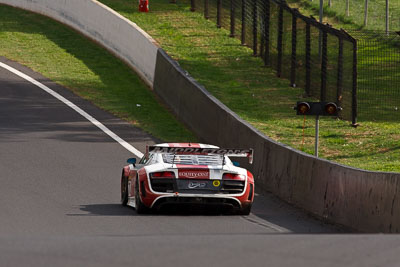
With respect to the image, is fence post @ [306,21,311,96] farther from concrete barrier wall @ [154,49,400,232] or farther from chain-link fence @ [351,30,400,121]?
concrete barrier wall @ [154,49,400,232]

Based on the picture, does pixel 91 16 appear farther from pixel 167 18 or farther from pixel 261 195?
pixel 261 195

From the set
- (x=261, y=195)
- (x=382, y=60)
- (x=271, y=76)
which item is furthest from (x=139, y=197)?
(x=271, y=76)

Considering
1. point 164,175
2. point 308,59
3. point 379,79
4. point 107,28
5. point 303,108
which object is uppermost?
point 107,28

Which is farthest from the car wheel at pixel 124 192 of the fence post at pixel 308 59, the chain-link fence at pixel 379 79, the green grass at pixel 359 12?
the green grass at pixel 359 12

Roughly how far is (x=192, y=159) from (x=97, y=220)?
1992 mm

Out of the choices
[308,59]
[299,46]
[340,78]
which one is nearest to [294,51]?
[299,46]

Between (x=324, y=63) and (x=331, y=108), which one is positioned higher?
(x=324, y=63)

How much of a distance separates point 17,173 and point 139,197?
511 centimetres

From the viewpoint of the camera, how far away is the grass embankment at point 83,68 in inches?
1155

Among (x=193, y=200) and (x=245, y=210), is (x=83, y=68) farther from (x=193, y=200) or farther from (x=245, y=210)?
(x=193, y=200)

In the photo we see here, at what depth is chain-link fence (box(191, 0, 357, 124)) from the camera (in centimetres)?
2754

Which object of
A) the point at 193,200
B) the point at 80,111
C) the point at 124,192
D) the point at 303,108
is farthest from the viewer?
the point at 80,111

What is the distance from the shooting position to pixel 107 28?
38188mm

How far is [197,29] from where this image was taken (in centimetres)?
4088
